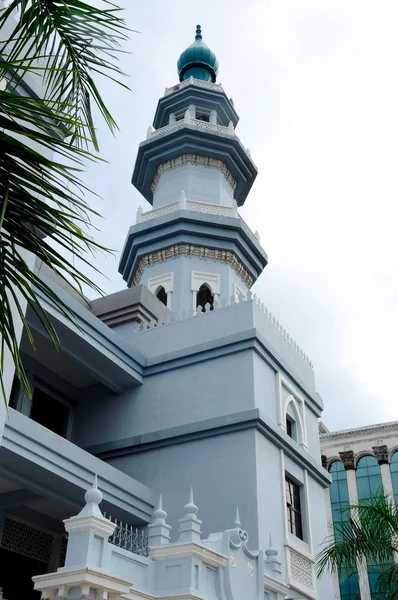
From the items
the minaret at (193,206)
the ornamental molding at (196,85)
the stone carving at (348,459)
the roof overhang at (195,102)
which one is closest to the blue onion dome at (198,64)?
the minaret at (193,206)

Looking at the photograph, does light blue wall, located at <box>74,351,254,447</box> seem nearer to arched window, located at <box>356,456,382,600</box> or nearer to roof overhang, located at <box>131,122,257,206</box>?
roof overhang, located at <box>131,122,257,206</box>

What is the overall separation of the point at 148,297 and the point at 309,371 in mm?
4552

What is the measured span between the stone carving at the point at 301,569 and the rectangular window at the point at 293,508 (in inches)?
20.6

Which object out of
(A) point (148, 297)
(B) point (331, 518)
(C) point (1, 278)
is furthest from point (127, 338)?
(B) point (331, 518)

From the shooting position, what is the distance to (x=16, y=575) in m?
13.4

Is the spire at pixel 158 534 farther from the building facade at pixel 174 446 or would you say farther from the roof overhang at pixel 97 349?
the roof overhang at pixel 97 349

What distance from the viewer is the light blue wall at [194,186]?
934 inches

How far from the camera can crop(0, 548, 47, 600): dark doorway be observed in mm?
13211

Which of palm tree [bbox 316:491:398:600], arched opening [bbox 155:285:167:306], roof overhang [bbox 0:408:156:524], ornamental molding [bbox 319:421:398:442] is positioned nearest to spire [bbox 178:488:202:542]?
palm tree [bbox 316:491:398:600]

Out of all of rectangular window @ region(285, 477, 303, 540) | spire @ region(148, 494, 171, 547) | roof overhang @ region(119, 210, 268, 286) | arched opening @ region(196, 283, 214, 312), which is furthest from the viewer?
roof overhang @ region(119, 210, 268, 286)

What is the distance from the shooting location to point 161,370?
1573 cm

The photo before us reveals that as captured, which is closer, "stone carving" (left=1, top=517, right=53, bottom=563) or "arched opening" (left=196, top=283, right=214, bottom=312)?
"stone carving" (left=1, top=517, right=53, bottom=563)

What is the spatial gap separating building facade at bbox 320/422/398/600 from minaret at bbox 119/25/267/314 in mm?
12850

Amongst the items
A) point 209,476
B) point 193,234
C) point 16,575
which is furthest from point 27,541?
point 193,234
